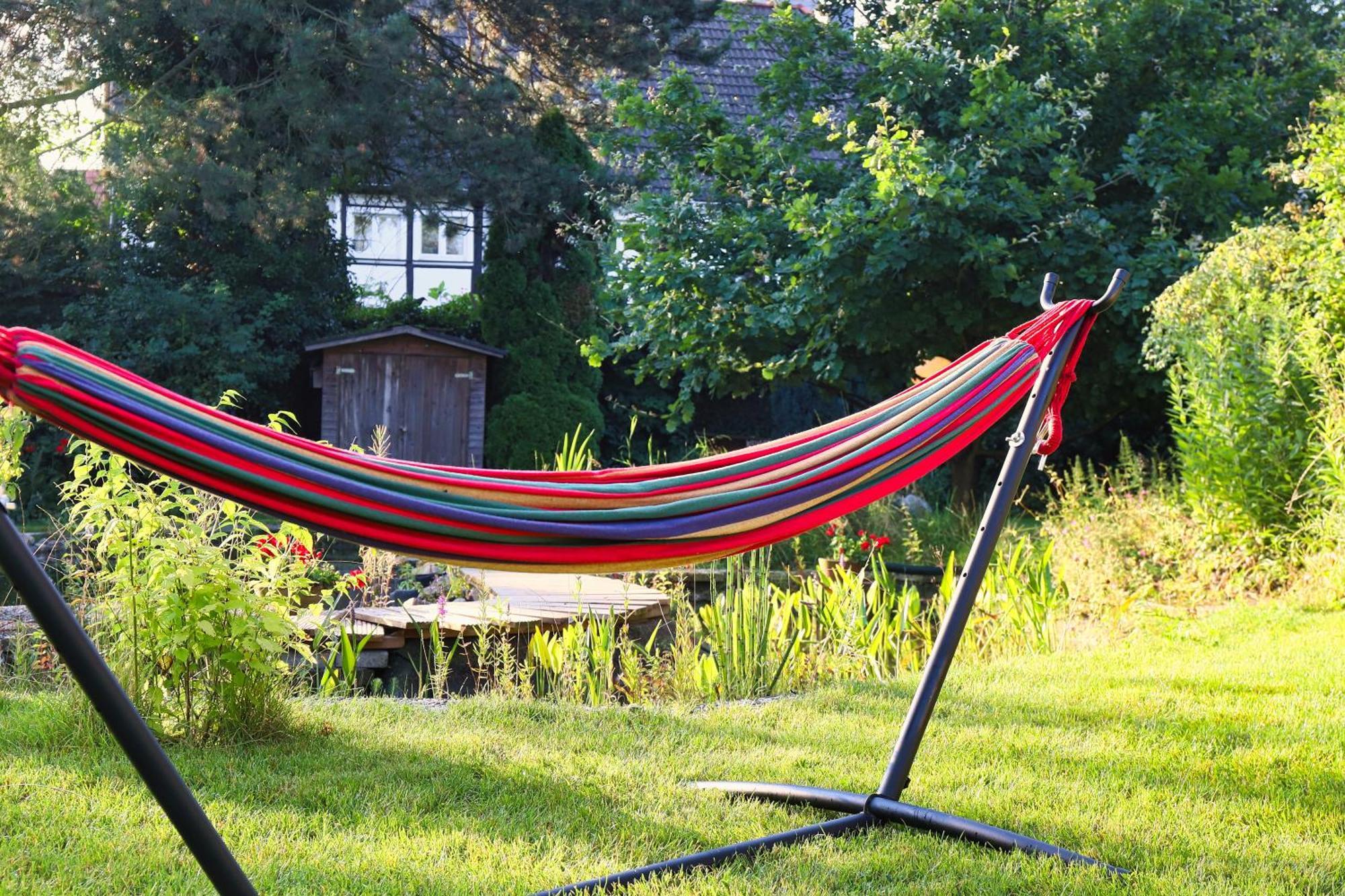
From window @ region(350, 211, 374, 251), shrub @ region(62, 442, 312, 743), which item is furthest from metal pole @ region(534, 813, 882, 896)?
window @ region(350, 211, 374, 251)

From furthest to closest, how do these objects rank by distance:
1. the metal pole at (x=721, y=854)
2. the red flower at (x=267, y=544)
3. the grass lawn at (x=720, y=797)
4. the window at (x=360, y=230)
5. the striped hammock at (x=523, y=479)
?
the window at (x=360, y=230) → the red flower at (x=267, y=544) → the grass lawn at (x=720, y=797) → the metal pole at (x=721, y=854) → the striped hammock at (x=523, y=479)

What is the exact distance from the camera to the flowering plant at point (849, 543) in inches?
233

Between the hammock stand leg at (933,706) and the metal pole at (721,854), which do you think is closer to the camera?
the metal pole at (721,854)

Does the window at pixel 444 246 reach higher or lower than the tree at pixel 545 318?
higher

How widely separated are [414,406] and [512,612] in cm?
721

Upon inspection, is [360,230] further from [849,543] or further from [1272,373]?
[1272,373]

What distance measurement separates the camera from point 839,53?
905 cm

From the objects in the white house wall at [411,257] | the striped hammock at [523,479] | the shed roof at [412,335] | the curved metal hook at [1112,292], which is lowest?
the striped hammock at [523,479]

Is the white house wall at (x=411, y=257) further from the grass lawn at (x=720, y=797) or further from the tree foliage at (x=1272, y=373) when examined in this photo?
the grass lawn at (x=720, y=797)

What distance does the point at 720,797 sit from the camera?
264 centimetres

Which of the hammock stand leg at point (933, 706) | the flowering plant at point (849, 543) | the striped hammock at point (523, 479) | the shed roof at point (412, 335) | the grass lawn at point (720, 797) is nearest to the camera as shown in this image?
the striped hammock at point (523, 479)

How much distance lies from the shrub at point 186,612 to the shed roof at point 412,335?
838 centimetres

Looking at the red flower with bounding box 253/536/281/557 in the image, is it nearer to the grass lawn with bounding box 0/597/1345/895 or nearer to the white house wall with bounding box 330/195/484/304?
the grass lawn with bounding box 0/597/1345/895

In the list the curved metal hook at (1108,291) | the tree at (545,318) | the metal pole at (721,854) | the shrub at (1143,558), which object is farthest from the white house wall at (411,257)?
the metal pole at (721,854)
